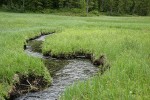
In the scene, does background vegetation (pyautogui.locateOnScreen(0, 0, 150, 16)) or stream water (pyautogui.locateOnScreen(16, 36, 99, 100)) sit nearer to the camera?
stream water (pyautogui.locateOnScreen(16, 36, 99, 100))

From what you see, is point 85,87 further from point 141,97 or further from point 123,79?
point 141,97

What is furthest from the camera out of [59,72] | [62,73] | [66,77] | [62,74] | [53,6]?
[53,6]

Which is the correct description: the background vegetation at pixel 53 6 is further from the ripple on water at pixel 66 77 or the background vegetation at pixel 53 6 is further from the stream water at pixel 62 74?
the ripple on water at pixel 66 77

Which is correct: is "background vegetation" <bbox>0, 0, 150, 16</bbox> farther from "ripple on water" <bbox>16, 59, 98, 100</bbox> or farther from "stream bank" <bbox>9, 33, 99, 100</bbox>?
"ripple on water" <bbox>16, 59, 98, 100</bbox>

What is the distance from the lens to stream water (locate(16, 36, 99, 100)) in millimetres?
10055

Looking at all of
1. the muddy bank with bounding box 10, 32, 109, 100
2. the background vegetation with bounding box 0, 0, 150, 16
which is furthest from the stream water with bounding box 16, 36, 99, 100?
the background vegetation with bounding box 0, 0, 150, 16

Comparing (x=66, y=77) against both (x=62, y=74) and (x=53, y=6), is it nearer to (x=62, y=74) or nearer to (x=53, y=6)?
(x=62, y=74)

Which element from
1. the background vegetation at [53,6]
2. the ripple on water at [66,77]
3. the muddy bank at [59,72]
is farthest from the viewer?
the background vegetation at [53,6]

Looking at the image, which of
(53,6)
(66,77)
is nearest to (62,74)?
(66,77)

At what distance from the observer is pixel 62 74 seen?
43.4ft

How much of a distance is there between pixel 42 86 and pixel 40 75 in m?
0.49

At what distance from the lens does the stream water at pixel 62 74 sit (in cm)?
1005

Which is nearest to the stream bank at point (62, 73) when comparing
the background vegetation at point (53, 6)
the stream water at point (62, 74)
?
the stream water at point (62, 74)

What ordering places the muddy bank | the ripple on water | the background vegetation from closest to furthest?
the ripple on water
the muddy bank
the background vegetation
